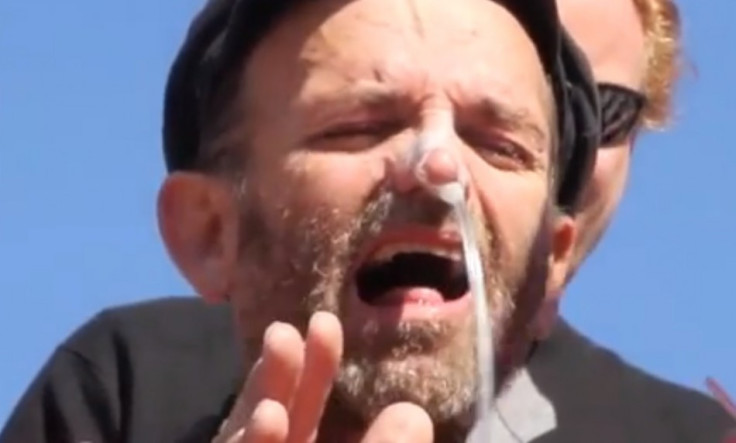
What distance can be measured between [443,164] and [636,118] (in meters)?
1.21

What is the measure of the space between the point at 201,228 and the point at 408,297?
35cm

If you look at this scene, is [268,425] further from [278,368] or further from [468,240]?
[468,240]

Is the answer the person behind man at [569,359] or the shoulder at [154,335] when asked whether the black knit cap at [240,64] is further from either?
the shoulder at [154,335]

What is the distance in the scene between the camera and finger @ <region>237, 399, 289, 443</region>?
1765 millimetres

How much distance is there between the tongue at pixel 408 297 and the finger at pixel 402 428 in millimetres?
304

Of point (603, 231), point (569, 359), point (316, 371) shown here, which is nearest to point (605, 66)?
point (603, 231)

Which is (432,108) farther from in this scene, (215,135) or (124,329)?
(124,329)

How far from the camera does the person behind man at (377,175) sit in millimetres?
2129

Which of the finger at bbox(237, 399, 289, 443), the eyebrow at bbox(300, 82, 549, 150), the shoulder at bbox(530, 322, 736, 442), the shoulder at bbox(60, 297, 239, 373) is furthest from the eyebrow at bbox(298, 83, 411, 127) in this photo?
the shoulder at bbox(60, 297, 239, 373)

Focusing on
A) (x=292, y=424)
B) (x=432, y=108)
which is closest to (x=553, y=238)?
(x=432, y=108)

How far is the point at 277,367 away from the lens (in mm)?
1815

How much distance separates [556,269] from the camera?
2.47 metres

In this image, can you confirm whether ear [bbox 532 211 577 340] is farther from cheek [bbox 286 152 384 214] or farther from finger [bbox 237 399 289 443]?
finger [bbox 237 399 289 443]

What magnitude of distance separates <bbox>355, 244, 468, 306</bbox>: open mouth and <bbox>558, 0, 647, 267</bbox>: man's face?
92 centimetres
